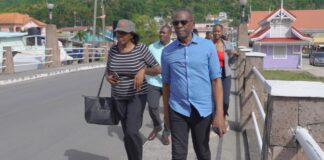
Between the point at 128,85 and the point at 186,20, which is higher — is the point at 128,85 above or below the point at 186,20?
below

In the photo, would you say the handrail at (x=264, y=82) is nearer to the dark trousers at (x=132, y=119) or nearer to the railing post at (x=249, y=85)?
the railing post at (x=249, y=85)

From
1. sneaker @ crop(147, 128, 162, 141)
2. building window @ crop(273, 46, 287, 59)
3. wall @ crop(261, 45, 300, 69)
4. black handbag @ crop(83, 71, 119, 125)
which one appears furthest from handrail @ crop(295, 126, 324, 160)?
building window @ crop(273, 46, 287, 59)

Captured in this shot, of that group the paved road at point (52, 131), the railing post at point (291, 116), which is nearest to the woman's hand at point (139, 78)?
the paved road at point (52, 131)

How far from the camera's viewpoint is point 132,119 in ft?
17.7

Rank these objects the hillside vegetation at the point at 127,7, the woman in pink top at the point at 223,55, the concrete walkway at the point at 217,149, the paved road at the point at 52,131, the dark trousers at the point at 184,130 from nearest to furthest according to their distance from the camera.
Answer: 1. the dark trousers at the point at 184,130
2. the concrete walkway at the point at 217,149
3. the paved road at the point at 52,131
4. the woman in pink top at the point at 223,55
5. the hillside vegetation at the point at 127,7

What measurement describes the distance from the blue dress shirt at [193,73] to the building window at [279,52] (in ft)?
144

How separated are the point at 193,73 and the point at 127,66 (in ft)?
3.68

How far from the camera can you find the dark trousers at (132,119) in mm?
5406

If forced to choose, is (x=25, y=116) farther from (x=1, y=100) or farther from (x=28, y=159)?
(x=28, y=159)

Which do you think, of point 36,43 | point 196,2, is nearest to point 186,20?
point 36,43

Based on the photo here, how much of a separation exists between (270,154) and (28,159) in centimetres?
368

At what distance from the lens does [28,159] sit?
6.27 metres

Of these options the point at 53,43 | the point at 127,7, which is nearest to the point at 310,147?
the point at 53,43

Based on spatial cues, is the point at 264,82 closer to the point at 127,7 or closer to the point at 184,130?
the point at 184,130
